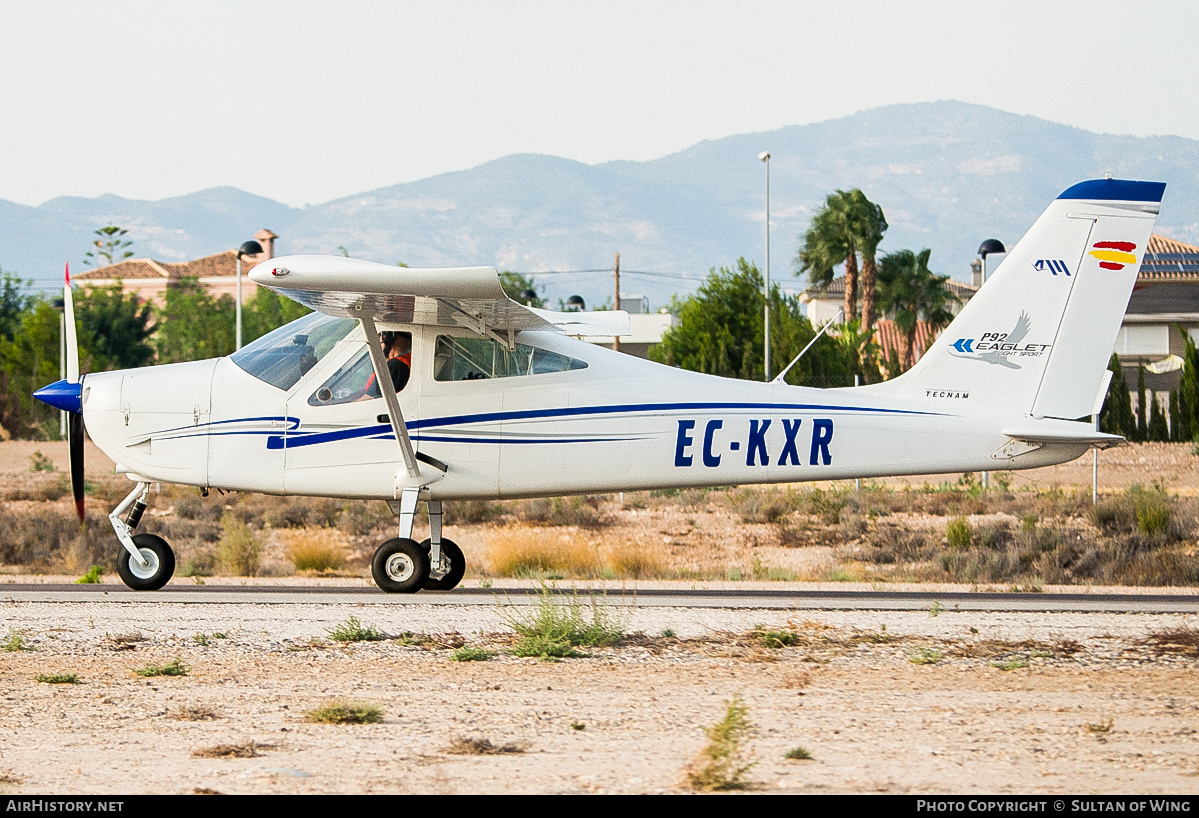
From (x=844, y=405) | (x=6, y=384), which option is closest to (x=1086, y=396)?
(x=844, y=405)

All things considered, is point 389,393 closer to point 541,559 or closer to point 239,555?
point 541,559

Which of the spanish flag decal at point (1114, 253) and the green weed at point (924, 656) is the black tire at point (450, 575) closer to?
the green weed at point (924, 656)

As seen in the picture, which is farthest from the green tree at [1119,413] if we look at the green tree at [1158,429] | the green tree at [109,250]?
the green tree at [109,250]

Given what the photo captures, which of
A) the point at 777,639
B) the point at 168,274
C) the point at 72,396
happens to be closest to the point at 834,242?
the point at 72,396

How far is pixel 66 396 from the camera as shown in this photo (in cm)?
1241

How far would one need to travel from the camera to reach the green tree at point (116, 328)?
63.2 m

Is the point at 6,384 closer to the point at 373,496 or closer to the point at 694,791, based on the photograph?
the point at 373,496

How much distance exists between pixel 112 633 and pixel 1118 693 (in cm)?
729

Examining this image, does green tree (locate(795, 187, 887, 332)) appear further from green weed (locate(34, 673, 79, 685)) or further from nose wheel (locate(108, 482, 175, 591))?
green weed (locate(34, 673, 79, 685))

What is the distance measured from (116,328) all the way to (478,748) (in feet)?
209

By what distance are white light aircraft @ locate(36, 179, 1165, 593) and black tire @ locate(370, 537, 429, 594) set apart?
2 cm

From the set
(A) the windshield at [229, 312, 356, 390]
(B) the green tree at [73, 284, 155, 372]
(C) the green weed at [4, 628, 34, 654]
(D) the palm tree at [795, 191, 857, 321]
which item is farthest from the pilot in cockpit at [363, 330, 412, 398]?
(B) the green tree at [73, 284, 155, 372]

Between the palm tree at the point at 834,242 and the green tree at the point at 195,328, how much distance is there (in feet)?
82.6

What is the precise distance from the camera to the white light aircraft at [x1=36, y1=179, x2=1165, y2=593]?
460 inches
